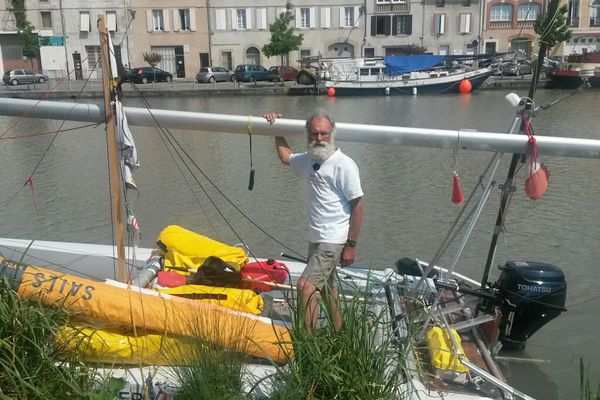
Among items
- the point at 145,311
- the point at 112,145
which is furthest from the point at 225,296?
the point at 112,145

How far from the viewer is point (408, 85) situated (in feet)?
120

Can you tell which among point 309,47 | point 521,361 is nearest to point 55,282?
point 521,361

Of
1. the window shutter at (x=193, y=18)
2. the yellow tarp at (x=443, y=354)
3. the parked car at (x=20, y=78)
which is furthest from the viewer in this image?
the window shutter at (x=193, y=18)

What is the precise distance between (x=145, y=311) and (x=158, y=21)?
1961 inches

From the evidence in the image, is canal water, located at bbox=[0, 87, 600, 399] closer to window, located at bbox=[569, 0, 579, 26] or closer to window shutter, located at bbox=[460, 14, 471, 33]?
window shutter, located at bbox=[460, 14, 471, 33]

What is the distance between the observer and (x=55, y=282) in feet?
12.2

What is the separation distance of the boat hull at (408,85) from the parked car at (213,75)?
906cm

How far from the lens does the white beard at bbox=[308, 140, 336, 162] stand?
378cm

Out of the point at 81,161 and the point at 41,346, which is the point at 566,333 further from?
the point at 81,161

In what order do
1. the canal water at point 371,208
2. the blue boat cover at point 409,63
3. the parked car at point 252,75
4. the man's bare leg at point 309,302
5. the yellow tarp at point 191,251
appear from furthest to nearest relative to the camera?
the parked car at point 252,75 → the blue boat cover at point 409,63 → the canal water at point 371,208 → the yellow tarp at point 191,251 → the man's bare leg at point 309,302

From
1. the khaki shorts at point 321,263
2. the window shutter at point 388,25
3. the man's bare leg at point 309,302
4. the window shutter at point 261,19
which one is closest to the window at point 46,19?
the window shutter at point 261,19

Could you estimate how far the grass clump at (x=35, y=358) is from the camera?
312 centimetres

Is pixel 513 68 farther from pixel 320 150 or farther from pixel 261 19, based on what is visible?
pixel 320 150

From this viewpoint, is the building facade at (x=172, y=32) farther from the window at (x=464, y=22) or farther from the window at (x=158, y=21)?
the window at (x=464, y=22)
